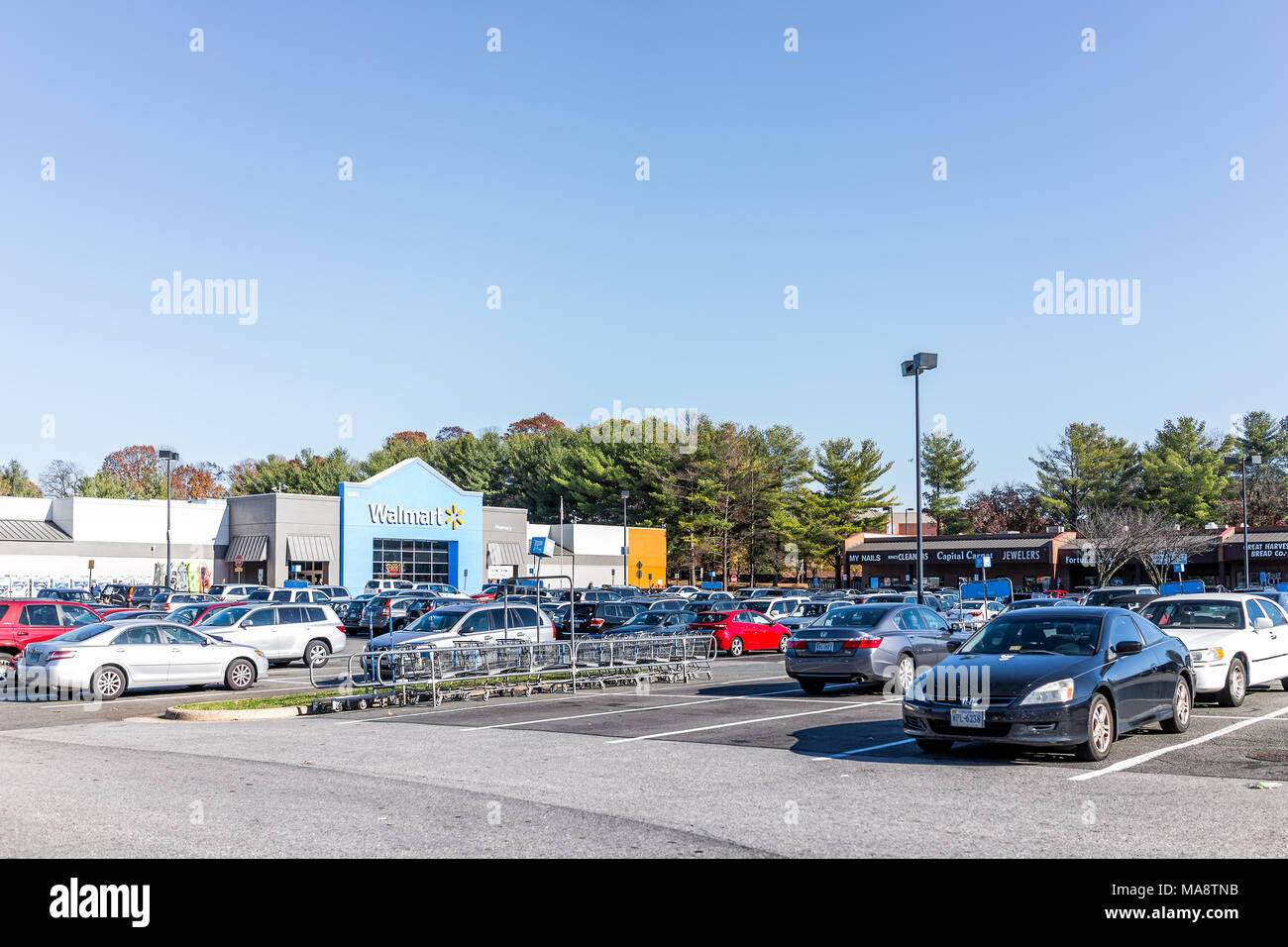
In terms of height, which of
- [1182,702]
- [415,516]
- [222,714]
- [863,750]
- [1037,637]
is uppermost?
[415,516]

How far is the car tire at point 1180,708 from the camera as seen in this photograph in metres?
12.9

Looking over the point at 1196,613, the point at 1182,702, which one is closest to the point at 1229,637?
the point at 1196,613

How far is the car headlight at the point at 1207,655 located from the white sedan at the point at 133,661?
56.5 feet

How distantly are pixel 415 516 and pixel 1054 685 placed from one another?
6009 centimetres

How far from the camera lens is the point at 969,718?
1106 cm

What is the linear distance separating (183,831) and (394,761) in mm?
3981

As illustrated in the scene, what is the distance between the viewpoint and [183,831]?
27.1 ft

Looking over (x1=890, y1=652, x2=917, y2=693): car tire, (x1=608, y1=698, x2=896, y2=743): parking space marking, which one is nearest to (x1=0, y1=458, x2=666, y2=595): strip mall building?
(x1=890, y1=652, x2=917, y2=693): car tire

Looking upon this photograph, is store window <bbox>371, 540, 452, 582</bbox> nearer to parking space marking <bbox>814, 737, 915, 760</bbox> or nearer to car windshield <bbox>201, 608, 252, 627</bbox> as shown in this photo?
car windshield <bbox>201, 608, 252, 627</bbox>

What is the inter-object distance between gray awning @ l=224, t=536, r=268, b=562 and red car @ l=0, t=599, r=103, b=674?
38.9 metres

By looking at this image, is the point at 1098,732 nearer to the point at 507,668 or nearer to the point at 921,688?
the point at 921,688

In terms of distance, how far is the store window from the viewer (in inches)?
2630
